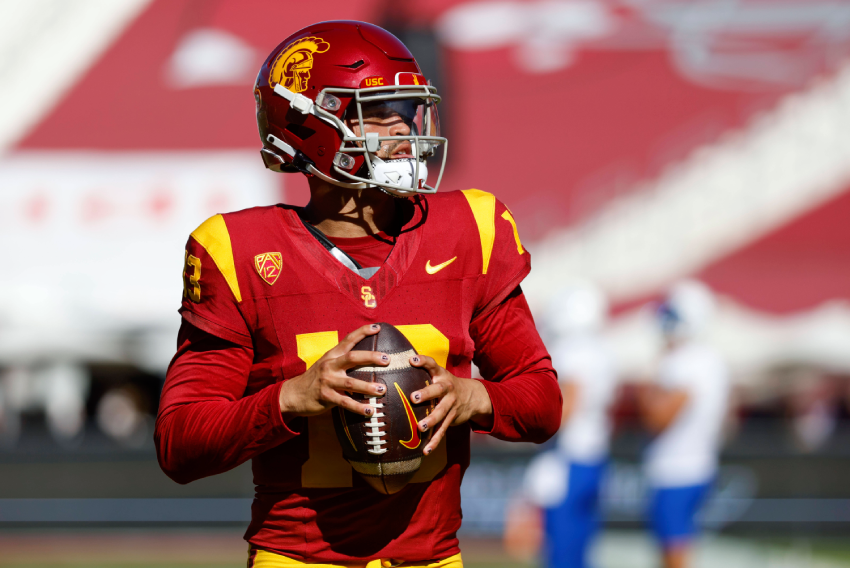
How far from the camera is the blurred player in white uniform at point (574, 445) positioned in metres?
5.02

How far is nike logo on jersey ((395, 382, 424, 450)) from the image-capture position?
1.56m

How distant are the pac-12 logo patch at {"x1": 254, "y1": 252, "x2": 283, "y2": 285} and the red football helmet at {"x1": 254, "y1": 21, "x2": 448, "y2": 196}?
175 millimetres

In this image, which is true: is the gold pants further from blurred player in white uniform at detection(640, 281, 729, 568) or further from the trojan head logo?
blurred player in white uniform at detection(640, 281, 729, 568)

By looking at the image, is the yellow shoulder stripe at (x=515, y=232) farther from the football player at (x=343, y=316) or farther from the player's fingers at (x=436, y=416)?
the player's fingers at (x=436, y=416)

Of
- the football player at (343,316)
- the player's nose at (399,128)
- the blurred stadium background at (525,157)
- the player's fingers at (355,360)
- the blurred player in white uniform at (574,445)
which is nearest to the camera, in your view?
the player's fingers at (355,360)

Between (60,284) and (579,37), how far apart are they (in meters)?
7.99

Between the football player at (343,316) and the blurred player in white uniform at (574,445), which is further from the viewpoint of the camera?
the blurred player in white uniform at (574,445)

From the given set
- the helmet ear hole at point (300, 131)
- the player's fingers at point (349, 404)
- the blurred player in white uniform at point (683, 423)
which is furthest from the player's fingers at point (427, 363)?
the blurred player in white uniform at point (683, 423)

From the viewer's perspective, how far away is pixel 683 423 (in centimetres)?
518

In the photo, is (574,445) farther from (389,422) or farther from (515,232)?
(389,422)

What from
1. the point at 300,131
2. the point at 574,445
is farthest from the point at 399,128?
the point at 574,445

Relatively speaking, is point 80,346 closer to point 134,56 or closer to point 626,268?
point 134,56

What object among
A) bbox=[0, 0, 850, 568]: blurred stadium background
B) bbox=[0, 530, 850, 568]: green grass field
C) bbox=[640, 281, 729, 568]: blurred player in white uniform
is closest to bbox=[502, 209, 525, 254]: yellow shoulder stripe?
bbox=[640, 281, 729, 568]: blurred player in white uniform

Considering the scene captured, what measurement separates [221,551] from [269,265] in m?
5.96
